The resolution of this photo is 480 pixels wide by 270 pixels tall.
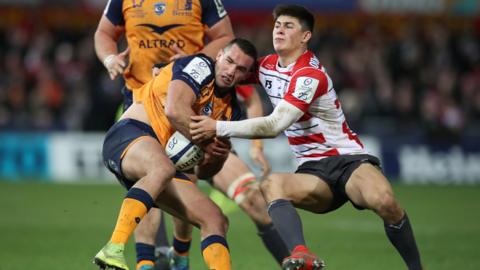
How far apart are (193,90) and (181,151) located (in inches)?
18.0

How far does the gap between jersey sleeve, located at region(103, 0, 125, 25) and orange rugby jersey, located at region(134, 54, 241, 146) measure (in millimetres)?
1142

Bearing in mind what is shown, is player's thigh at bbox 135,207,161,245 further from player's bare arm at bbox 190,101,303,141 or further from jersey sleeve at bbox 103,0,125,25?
jersey sleeve at bbox 103,0,125,25

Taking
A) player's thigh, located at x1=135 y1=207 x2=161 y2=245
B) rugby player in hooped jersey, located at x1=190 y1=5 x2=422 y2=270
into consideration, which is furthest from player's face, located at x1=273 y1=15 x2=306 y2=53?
player's thigh, located at x1=135 y1=207 x2=161 y2=245

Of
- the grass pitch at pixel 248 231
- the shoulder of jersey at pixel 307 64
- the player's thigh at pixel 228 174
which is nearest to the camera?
the shoulder of jersey at pixel 307 64

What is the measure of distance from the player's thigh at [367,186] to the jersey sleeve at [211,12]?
1972 mm

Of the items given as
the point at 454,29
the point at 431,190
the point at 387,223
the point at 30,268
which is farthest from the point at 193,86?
the point at 454,29

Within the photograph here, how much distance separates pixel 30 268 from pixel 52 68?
10.5m

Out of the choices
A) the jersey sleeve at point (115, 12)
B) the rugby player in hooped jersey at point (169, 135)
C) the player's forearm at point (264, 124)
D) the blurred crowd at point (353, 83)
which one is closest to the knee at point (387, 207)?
the player's forearm at point (264, 124)

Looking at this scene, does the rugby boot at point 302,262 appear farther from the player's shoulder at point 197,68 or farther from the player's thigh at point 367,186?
the player's shoulder at point 197,68

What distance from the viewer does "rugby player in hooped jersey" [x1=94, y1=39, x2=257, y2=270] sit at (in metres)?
6.37

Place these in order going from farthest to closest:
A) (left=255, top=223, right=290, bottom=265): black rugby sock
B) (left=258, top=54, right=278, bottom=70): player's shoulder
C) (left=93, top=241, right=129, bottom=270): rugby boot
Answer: (left=255, top=223, right=290, bottom=265): black rugby sock, (left=258, top=54, right=278, bottom=70): player's shoulder, (left=93, top=241, right=129, bottom=270): rugby boot

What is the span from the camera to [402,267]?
8578mm

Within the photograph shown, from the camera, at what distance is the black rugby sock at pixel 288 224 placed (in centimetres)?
657

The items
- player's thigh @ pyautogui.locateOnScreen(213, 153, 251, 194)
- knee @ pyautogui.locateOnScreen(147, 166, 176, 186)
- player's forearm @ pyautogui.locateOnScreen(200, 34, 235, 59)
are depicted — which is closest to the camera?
knee @ pyautogui.locateOnScreen(147, 166, 176, 186)
